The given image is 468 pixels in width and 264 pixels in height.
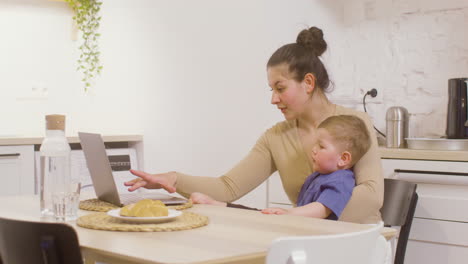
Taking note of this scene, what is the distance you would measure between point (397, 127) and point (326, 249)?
2.23 metres

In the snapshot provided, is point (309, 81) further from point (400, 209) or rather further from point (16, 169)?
point (16, 169)

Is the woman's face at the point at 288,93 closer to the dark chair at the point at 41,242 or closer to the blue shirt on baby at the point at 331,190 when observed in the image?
the blue shirt on baby at the point at 331,190

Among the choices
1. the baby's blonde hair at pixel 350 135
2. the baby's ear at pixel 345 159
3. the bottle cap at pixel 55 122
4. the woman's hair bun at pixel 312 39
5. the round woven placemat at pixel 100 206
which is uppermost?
the woman's hair bun at pixel 312 39

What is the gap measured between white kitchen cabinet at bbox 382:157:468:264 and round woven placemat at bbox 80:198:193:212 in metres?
1.31

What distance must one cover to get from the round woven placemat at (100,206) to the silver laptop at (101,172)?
2 centimetres

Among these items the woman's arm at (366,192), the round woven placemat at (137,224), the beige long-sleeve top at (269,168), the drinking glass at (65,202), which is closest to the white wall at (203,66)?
the beige long-sleeve top at (269,168)

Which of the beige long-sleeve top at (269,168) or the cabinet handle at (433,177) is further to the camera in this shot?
the cabinet handle at (433,177)

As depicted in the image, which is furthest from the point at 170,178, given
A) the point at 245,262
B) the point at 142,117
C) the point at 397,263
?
the point at 142,117

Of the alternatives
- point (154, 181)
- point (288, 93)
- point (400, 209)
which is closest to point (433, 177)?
point (400, 209)

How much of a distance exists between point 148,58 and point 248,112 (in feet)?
2.51

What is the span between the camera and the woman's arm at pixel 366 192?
2.08 metres

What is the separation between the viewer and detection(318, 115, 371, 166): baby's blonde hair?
2.12 meters

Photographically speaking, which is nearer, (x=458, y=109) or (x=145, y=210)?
(x=145, y=210)

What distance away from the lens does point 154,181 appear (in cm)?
216
